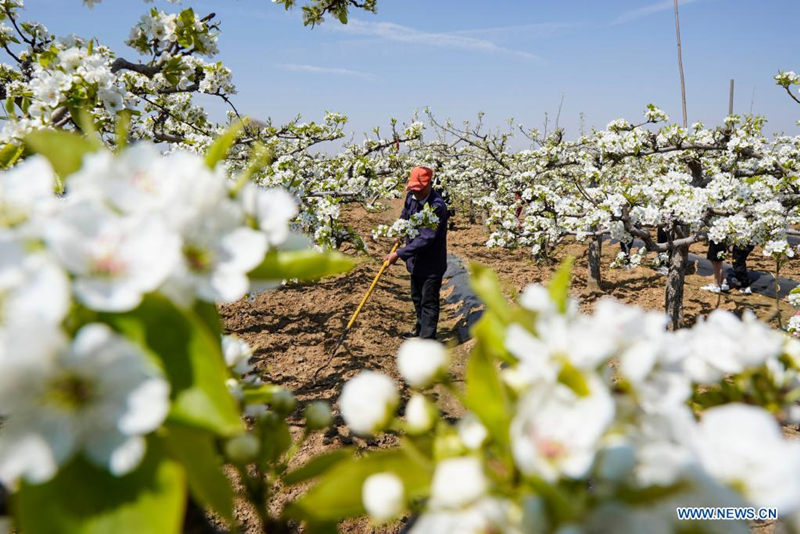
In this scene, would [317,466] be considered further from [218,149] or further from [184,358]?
[218,149]

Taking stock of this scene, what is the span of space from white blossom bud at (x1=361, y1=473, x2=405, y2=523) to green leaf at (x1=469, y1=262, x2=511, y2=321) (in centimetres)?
25

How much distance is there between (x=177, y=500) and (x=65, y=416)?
0.46 feet

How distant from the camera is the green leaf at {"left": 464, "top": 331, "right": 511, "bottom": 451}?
0.53 meters

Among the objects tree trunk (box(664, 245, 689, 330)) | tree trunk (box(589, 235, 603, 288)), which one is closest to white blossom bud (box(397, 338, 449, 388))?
tree trunk (box(664, 245, 689, 330))

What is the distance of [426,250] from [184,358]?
524 centimetres

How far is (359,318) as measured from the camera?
671cm

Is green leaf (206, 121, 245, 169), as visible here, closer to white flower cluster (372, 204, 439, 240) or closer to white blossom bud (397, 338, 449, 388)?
white blossom bud (397, 338, 449, 388)

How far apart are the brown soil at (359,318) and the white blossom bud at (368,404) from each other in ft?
8.12

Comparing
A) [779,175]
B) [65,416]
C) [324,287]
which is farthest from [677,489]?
[324,287]

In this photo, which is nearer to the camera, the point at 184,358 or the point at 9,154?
the point at 184,358

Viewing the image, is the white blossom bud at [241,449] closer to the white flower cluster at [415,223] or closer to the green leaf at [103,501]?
the green leaf at [103,501]

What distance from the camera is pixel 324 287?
8273 mm

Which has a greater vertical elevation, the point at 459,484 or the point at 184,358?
the point at 184,358

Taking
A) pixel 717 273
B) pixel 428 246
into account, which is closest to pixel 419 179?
pixel 428 246
